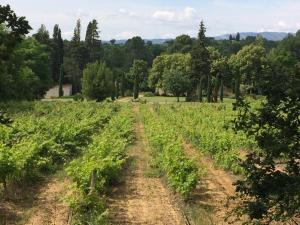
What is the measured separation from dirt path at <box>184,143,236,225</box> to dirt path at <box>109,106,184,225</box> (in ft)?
2.63

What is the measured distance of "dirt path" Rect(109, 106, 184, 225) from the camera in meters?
10.9

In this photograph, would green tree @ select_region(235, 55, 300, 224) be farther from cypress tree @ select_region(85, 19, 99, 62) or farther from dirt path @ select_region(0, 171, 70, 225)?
cypress tree @ select_region(85, 19, 99, 62)

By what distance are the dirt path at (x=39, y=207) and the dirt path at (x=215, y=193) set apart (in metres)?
3.42

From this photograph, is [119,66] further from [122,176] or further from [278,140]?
[278,140]

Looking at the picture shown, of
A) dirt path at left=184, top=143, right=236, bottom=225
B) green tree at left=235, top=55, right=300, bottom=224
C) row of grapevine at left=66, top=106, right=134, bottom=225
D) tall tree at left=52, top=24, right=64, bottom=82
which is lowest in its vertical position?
dirt path at left=184, top=143, right=236, bottom=225

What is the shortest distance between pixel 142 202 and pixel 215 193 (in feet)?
7.84

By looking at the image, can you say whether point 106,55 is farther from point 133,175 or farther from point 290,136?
point 290,136

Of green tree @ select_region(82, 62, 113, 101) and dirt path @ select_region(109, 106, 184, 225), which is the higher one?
green tree @ select_region(82, 62, 113, 101)

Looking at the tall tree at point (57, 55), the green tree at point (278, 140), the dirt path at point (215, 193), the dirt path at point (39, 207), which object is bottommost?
the dirt path at point (215, 193)

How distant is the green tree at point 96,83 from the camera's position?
2384 inches

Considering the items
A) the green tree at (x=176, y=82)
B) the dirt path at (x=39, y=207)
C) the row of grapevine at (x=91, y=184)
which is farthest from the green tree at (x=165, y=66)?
the dirt path at (x=39, y=207)

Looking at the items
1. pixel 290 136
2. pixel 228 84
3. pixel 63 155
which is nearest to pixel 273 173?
pixel 290 136

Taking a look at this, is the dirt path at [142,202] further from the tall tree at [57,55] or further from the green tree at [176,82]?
the tall tree at [57,55]

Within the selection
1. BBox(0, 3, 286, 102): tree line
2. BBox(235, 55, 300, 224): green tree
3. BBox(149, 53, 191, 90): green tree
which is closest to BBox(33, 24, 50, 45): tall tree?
BBox(0, 3, 286, 102): tree line
